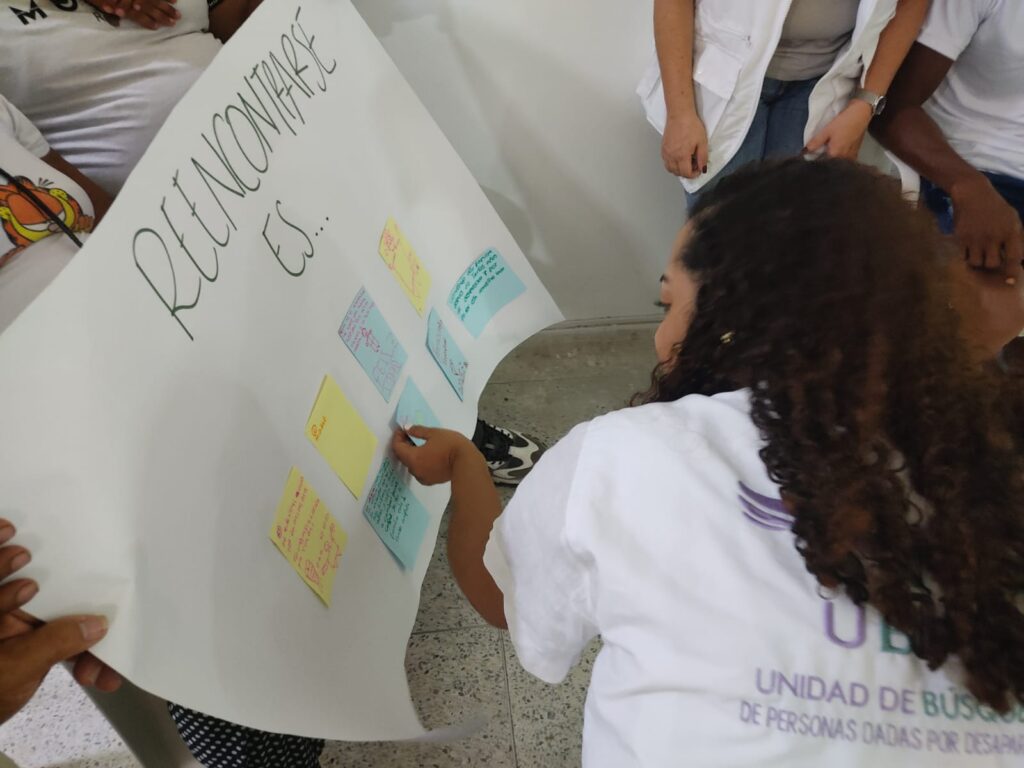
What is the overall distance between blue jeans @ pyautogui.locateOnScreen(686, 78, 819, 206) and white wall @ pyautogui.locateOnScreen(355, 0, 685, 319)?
232 millimetres

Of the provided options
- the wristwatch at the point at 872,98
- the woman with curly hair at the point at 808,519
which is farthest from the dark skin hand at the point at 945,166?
the woman with curly hair at the point at 808,519

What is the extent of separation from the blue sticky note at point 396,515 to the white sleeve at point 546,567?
0.23 metres

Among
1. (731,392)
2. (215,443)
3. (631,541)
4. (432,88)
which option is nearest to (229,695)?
(215,443)

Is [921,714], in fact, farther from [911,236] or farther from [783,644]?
[911,236]

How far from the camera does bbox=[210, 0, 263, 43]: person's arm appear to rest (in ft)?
3.35

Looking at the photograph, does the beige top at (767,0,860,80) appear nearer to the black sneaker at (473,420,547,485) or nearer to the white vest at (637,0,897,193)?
the white vest at (637,0,897,193)

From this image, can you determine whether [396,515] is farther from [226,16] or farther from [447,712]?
[226,16]

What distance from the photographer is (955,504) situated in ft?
1.71

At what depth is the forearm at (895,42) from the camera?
1.16 meters

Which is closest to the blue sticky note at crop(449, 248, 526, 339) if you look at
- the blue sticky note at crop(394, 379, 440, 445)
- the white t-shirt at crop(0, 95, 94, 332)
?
the blue sticky note at crop(394, 379, 440, 445)

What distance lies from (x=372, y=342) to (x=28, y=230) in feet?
1.19

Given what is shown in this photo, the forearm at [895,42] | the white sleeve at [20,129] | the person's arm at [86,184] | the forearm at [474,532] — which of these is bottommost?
the forearm at [895,42]

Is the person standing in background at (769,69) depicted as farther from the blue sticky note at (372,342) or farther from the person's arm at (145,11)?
the person's arm at (145,11)

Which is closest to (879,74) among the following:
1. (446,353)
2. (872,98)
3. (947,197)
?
(872,98)
